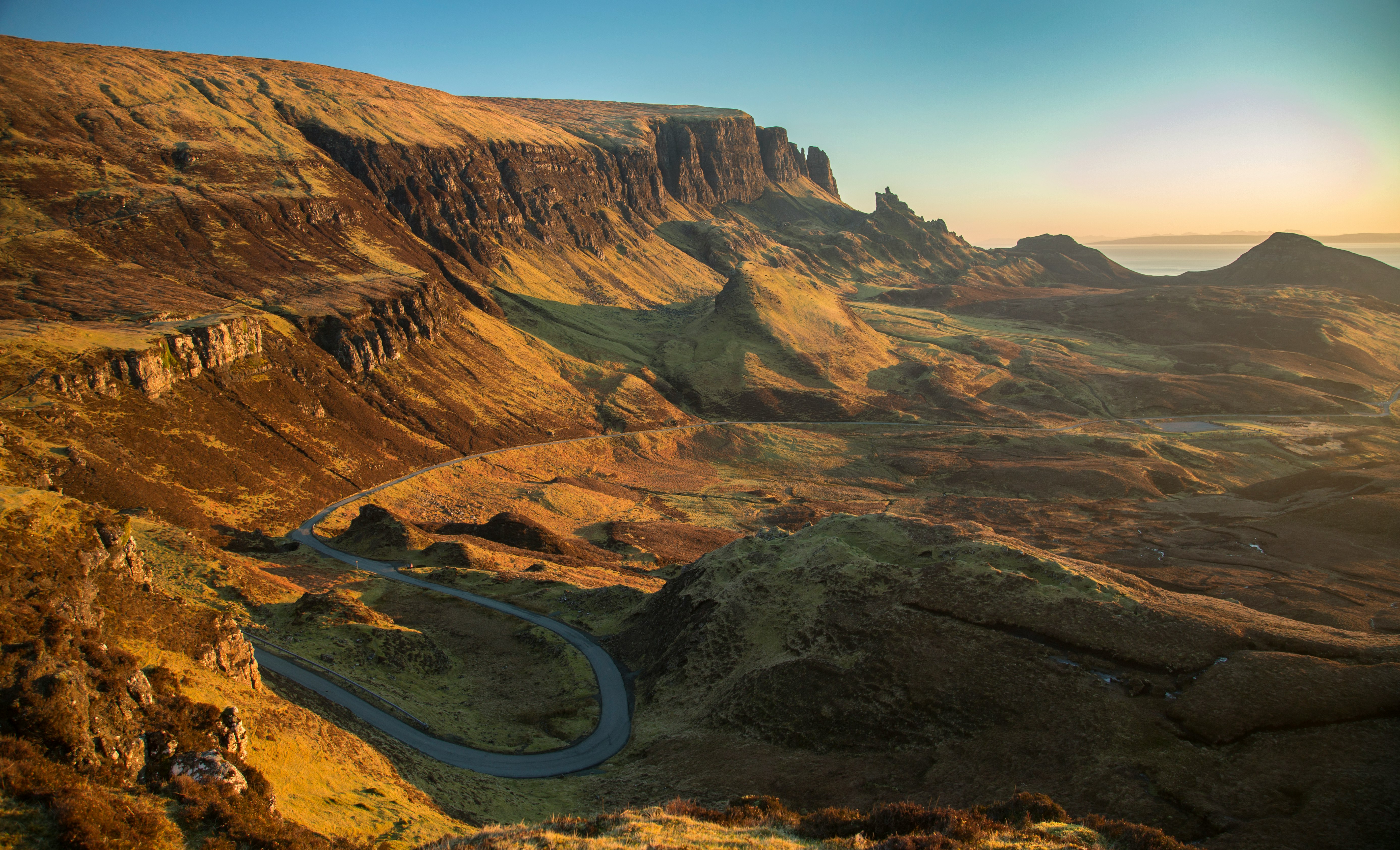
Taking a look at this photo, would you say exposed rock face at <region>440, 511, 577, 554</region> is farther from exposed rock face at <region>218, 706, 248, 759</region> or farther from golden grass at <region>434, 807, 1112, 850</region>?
golden grass at <region>434, 807, 1112, 850</region>

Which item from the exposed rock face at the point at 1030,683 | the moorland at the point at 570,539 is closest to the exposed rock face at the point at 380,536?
the moorland at the point at 570,539

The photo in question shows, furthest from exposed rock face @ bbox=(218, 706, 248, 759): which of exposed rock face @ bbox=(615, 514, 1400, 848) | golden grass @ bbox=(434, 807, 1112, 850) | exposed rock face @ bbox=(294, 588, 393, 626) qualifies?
exposed rock face @ bbox=(294, 588, 393, 626)

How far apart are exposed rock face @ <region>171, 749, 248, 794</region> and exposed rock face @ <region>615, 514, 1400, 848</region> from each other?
18.6 m

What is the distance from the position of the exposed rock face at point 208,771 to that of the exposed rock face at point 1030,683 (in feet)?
61.1

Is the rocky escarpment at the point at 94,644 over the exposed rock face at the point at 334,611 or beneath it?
over

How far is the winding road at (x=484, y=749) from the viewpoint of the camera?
106 ft

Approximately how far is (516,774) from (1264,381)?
516 ft

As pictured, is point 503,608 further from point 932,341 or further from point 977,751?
point 932,341

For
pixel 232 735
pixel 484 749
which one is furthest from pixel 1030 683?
pixel 232 735

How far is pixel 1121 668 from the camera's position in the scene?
31.7m

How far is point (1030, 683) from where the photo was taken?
31656 millimetres

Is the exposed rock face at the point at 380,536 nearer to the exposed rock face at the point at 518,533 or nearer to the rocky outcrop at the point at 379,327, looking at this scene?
the exposed rock face at the point at 518,533

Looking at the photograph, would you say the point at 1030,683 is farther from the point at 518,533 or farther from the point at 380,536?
the point at 380,536

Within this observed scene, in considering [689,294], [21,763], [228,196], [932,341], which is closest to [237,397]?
[228,196]
